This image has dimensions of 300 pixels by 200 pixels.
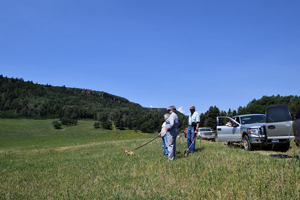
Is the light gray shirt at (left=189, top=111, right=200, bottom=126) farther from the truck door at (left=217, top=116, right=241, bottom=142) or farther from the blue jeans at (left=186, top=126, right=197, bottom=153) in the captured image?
the truck door at (left=217, top=116, right=241, bottom=142)

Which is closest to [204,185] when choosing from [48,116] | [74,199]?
[74,199]

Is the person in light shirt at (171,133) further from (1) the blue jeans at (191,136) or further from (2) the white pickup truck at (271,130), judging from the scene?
(2) the white pickup truck at (271,130)

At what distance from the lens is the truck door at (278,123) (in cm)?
858

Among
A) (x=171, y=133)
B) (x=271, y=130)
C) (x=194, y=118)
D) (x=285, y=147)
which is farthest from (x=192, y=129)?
(x=285, y=147)

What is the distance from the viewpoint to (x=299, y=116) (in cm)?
639

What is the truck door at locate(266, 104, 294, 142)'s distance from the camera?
858 cm

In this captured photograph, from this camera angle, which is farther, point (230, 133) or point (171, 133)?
point (230, 133)

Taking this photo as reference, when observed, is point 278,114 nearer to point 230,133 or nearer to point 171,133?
point 230,133

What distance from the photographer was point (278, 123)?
8656 millimetres

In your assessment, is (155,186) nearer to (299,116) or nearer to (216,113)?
(299,116)

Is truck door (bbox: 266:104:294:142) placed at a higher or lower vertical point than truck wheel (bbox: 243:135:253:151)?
higher

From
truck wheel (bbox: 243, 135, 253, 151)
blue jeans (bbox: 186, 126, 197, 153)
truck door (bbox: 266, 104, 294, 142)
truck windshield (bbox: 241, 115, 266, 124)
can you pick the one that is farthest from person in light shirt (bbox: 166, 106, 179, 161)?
truck windshield (bbox: 241, 115, 266, 124)

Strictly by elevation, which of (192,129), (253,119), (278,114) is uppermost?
(278,114)

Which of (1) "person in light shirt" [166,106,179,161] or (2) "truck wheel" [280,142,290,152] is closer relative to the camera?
(1) "person in light shirt" [166,106,179,161]
